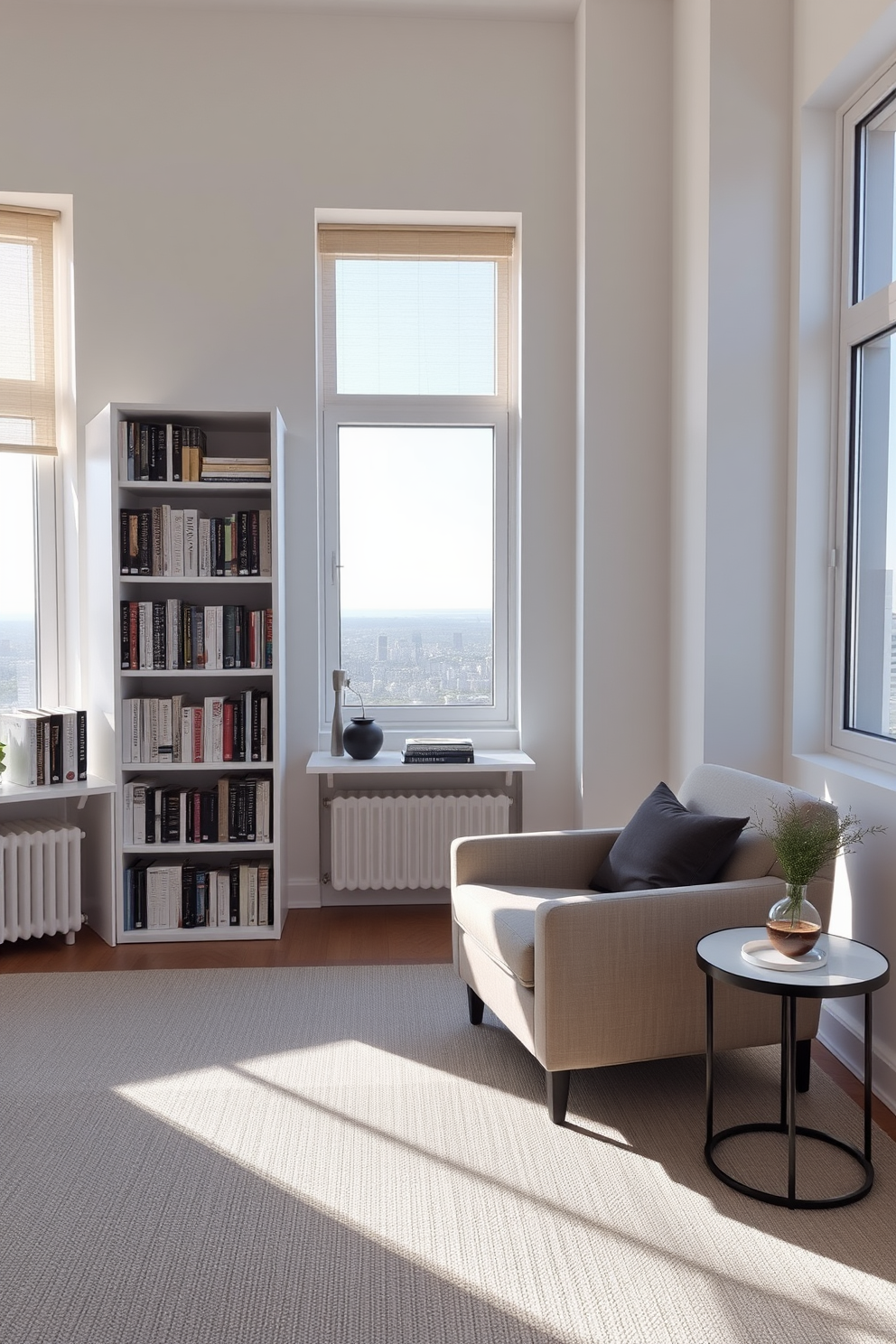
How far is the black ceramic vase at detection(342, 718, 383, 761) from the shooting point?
13.9 ft

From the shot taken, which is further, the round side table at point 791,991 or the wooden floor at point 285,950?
the wooden floor at point 285,950

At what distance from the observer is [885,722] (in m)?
3.12

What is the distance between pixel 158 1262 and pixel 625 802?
8.75ft

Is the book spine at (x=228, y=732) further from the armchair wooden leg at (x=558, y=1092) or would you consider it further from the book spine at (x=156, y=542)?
the armchair wooden leg at (x=558, y=1092)

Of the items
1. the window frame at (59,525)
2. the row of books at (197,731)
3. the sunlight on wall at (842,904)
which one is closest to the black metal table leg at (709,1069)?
the sunlight on wall at (842,904)

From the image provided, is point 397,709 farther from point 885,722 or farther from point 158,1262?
point 158,1262

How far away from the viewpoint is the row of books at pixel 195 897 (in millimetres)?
4047

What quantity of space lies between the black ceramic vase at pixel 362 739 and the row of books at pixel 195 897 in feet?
1.90

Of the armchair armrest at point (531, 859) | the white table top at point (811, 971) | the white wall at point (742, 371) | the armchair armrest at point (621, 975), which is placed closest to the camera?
the white table top at point (811, 971)

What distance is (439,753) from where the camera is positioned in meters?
4.21

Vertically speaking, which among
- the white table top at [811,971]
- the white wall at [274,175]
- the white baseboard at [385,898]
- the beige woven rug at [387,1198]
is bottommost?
the beige woven rug at [387,1198]

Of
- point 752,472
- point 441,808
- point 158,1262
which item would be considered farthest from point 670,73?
point 158,1262

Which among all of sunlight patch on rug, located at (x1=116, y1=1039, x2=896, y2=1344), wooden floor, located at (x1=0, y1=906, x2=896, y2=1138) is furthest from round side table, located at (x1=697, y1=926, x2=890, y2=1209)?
wooden floor, located at (x1=0, y1=906, x2=896, y2=1138)

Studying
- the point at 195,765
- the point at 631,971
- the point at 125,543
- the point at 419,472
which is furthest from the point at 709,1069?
the point at 419,472
